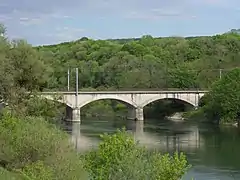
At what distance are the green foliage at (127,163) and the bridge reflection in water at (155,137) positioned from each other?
652 inches

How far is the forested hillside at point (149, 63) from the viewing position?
63144 millimetres

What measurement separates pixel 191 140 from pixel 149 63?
29.1 meters

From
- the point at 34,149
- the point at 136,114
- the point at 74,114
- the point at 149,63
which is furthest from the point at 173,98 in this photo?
the point at 34,149

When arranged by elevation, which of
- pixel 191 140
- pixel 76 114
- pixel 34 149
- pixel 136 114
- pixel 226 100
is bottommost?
pixel 191 140

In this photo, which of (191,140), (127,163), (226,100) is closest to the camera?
(127,163)

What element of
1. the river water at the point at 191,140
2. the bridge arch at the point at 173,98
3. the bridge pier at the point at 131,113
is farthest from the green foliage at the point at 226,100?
the bridge pier at the point at 131,113

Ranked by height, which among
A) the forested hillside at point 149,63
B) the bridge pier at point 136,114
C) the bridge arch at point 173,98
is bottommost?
the bridge pier at point 136,114

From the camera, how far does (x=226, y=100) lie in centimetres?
4991

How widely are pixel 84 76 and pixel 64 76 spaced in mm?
2708

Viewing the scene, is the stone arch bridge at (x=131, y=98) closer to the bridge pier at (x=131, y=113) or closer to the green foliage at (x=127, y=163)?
the bridge pier at (x=131, y=113)

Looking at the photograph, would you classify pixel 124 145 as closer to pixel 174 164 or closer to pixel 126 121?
pixel 174 164

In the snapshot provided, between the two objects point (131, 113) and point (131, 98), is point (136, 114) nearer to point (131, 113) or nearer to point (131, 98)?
point (131, 113)

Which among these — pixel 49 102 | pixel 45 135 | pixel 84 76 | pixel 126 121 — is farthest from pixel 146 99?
pixel 45 135

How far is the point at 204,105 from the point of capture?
5603cm
